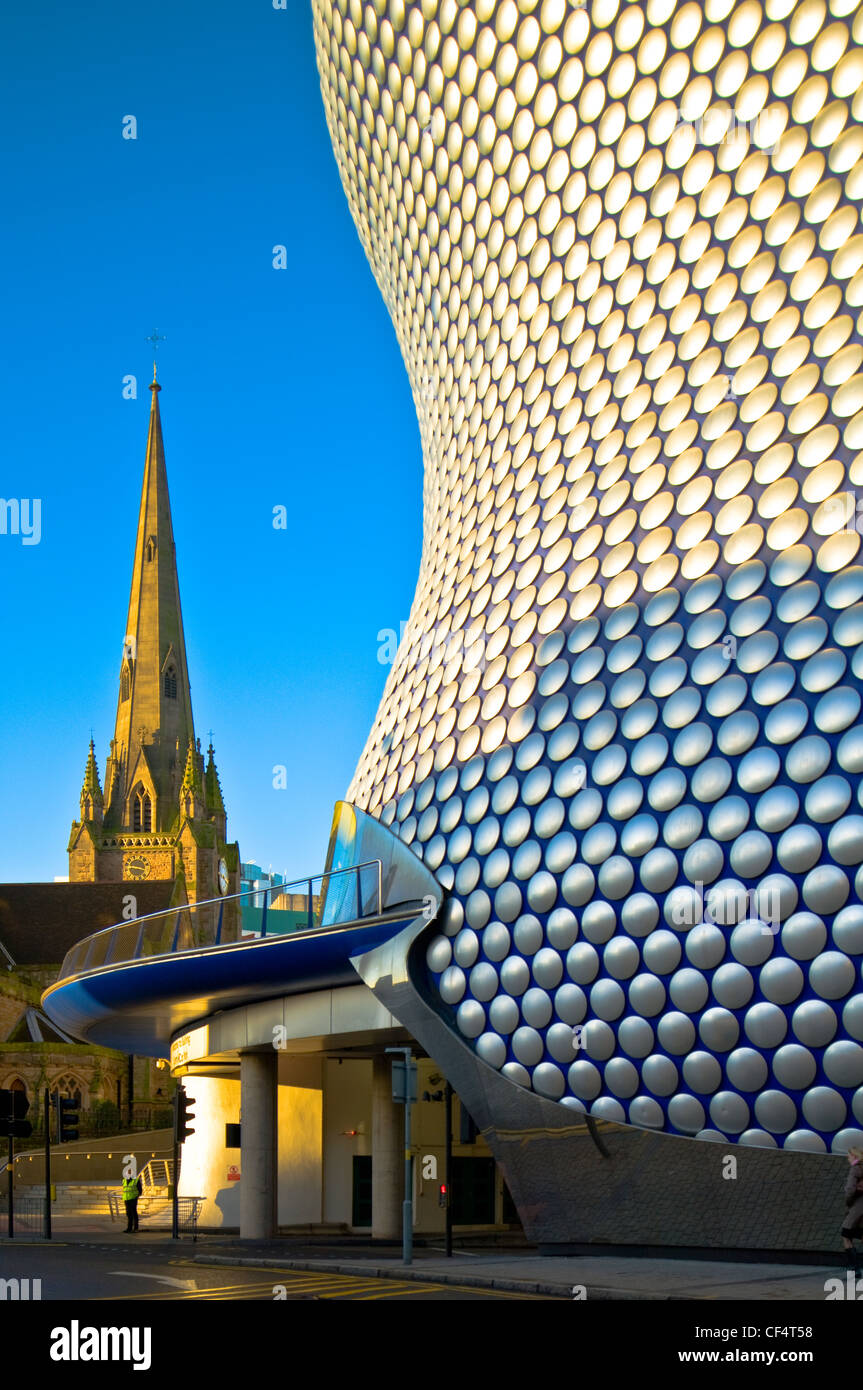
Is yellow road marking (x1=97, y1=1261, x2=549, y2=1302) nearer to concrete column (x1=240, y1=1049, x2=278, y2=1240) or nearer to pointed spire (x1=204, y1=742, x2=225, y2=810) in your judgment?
concrete column (x1=240, y1=1049, x2=278, y2=1240)

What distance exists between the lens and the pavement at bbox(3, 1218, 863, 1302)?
1173cm

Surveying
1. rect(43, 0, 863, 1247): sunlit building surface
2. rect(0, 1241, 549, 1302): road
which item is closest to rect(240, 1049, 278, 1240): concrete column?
rect(0, 1241, 549, 1302): road

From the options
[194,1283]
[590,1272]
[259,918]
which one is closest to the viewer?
[590,1272]

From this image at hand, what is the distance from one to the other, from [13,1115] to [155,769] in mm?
88155

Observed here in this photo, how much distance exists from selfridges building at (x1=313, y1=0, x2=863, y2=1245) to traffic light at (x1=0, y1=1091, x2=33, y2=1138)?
965 centimetres

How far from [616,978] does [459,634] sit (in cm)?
643

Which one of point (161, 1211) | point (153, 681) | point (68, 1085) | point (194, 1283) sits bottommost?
point (161, 1211)

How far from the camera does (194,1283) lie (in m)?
14.2

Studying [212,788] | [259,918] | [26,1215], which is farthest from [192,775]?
[259,918]

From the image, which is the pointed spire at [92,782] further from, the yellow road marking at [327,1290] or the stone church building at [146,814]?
the yellow road marking at [327,1290]

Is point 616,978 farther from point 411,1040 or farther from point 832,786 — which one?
point 411,1040

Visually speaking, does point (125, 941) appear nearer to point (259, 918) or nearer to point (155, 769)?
point (259, 918)

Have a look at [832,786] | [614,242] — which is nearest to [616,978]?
[832,786]

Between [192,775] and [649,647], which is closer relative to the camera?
[649,647]
